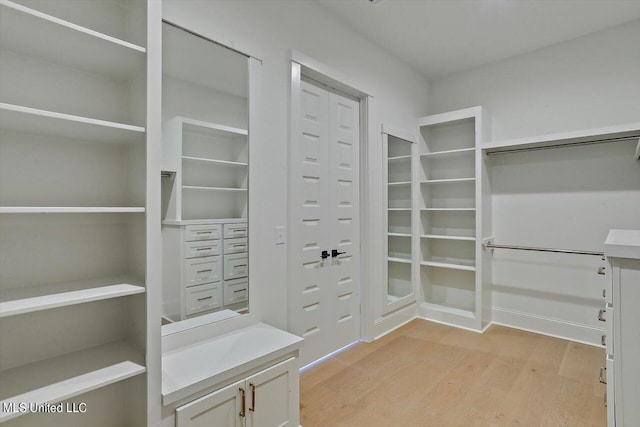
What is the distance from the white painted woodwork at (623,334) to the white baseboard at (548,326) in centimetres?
216

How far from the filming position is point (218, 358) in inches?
63.2

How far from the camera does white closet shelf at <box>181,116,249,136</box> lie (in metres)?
1.84

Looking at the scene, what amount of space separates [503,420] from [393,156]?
2490 millimetres

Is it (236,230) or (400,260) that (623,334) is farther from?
(400,260)

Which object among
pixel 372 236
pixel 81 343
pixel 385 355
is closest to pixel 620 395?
pixel 385 355

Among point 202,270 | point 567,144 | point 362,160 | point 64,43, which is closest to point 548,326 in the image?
point 567,144

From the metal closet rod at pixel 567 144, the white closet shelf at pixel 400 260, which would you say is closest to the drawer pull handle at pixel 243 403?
the white closet shelf at pixel 400 260

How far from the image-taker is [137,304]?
140 cm

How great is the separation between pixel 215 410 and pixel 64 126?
4.37 feet

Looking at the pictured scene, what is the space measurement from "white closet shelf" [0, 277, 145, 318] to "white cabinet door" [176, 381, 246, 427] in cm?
55

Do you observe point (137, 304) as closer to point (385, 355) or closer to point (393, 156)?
point (385, 355)

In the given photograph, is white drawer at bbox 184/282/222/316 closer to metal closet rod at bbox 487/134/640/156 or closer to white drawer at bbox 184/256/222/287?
white drawer at bbox 184/256/222/287

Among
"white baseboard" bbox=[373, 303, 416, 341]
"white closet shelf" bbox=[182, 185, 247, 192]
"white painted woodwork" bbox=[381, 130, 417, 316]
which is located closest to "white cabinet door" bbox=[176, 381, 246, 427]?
"white closet shelf" bbox=[182, 185, 247, 192]

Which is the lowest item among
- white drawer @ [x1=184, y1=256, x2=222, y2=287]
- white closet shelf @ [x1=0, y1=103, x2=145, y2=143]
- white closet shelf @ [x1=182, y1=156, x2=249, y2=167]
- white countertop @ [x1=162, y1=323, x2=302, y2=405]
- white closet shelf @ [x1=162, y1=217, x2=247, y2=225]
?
white countertop @ [x1=162, y1=323, x2=302, y2=405]
